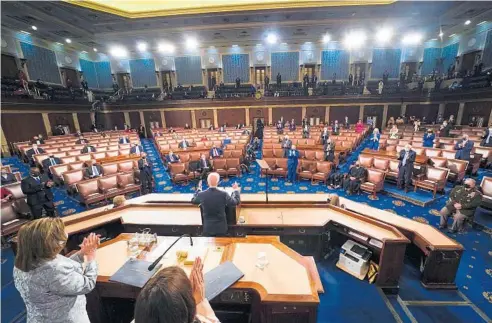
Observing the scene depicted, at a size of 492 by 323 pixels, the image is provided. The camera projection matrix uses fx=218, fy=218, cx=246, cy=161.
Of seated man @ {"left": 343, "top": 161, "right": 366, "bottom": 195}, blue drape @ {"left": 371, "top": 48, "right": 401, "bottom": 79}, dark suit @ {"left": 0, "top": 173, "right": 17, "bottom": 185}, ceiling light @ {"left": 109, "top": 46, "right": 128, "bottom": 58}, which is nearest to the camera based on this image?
dark suit @ {"left": 0, "top": 173, "right": 17, "bottom": 185}

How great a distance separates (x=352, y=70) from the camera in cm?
2211

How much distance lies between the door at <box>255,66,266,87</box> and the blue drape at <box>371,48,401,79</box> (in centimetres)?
1088

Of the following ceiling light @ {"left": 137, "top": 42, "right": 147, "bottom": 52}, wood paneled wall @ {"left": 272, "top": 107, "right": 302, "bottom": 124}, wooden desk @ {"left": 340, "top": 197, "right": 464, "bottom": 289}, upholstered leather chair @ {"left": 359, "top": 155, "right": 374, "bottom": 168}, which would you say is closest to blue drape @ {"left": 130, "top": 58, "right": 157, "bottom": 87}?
ceiling light @ {"left": 137, "top": 42, "right": 147, "bottom": 52}

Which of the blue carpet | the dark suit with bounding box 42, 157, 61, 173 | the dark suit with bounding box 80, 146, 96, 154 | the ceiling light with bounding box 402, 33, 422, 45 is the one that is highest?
the ceiling light with bounding box 402, 33, 422, 45

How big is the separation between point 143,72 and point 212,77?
7.52 metres

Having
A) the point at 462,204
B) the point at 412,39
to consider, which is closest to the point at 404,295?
the point at 462,204

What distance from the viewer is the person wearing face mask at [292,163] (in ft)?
26.7

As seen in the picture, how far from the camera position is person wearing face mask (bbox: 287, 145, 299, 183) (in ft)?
26.7

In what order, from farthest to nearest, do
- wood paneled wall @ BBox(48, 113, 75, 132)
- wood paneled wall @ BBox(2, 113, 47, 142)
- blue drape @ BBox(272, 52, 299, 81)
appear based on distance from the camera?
blue drape @ BBox(272, 52, 299, 81) < wood paneled wall @ BBox(48, 113, 75, 132) < wood paneled wall @ BBox(2, 113, 47, 142)

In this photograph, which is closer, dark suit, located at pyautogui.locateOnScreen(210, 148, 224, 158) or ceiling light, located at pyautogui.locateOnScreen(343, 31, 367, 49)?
dark suit, located at pyautogui.locateOnScreen(210, 148, 224, 158)

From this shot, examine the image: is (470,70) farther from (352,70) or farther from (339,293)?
(339,293)

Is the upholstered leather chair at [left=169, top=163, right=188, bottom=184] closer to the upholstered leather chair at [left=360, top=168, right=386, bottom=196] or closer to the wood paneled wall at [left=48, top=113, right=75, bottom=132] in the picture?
the upholstered leather chair at [left=360, top=168, right=386, bottom=196]

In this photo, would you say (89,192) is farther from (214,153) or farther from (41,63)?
(41,63)

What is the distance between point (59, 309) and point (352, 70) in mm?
25972
